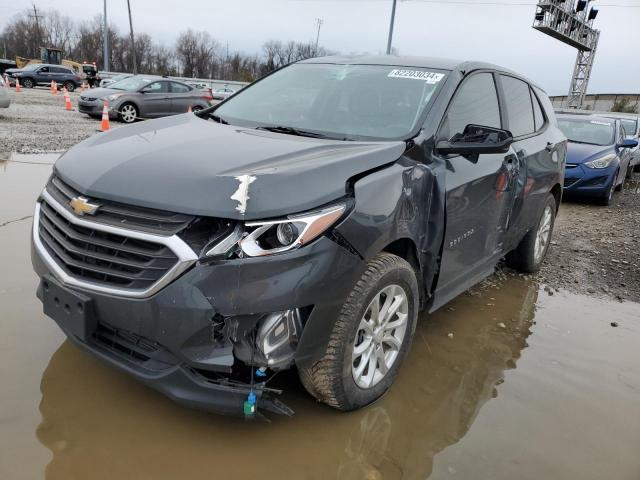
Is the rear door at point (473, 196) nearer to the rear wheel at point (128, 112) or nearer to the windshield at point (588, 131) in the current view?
the windshield at point (588, 131)

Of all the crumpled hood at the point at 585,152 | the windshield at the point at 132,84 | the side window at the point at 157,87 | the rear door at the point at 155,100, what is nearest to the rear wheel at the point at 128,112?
the rear door at the point at 155,100

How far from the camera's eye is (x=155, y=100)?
50.9 feet

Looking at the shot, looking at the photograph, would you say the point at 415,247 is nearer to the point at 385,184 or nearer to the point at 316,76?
the point at 385,184

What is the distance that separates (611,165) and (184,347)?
28.9 ft

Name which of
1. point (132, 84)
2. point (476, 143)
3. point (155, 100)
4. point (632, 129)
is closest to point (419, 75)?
point (476, 143)

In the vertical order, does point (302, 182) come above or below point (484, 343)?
above

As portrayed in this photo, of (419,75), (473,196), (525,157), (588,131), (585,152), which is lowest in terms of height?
(585,152)

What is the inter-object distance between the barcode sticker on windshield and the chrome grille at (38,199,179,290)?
202cm

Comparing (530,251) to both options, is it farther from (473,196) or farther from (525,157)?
(473,196)

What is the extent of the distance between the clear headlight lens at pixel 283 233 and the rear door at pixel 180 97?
14883 mm

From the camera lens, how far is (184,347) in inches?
79.4

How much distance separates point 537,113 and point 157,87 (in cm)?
1351

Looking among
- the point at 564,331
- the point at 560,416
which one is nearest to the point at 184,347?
the point at 560,416

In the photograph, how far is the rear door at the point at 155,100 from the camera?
602 inches
